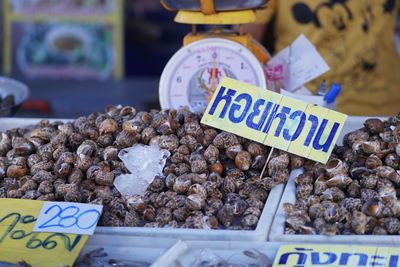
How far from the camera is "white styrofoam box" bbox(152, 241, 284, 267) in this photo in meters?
1.50

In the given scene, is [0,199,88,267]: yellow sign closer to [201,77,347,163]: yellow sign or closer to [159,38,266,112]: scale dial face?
[201,77,347,163]: yellow sign

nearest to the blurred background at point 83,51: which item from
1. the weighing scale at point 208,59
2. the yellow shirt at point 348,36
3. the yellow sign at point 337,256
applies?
the yellow shirt at point 348,36

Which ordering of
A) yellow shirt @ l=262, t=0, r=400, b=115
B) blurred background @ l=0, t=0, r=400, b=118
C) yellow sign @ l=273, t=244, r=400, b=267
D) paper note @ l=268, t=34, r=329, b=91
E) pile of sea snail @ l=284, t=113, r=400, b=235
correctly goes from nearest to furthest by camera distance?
1. yellow sign @ l=273, t=244, r=400, b=267
2. pile of sea snail @ l=284, t=113, r=400, b=235
3. paper note @ l=268, t=34, r=329, b=91
4. yellow shirt @ l=262, t=0, r=400, b=115
5. blurred background @ l=0, t=0, r=400, b=118

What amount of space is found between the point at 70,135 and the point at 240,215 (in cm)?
53

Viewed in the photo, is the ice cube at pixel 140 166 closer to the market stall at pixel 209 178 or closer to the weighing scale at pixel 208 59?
the market stall at pixel 209 178

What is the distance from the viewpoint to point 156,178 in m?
1.75

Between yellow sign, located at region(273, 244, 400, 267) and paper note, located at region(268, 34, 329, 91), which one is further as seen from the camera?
paper note, located at region(268, 34, 329, 91)

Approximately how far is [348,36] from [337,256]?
60.2 inches

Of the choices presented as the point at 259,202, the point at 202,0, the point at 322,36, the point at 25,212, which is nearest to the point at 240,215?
the point at 259,202

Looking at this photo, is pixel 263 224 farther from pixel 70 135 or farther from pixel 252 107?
pixel 70 135

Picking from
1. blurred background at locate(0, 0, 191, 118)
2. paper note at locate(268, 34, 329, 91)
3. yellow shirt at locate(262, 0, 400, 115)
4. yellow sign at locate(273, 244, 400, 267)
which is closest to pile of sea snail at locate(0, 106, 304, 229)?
yellow sign at locate(273, 244, 400, 267)

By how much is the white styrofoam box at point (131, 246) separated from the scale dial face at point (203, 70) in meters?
0.62

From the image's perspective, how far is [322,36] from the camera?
9.27ft

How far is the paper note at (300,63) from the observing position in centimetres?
230
